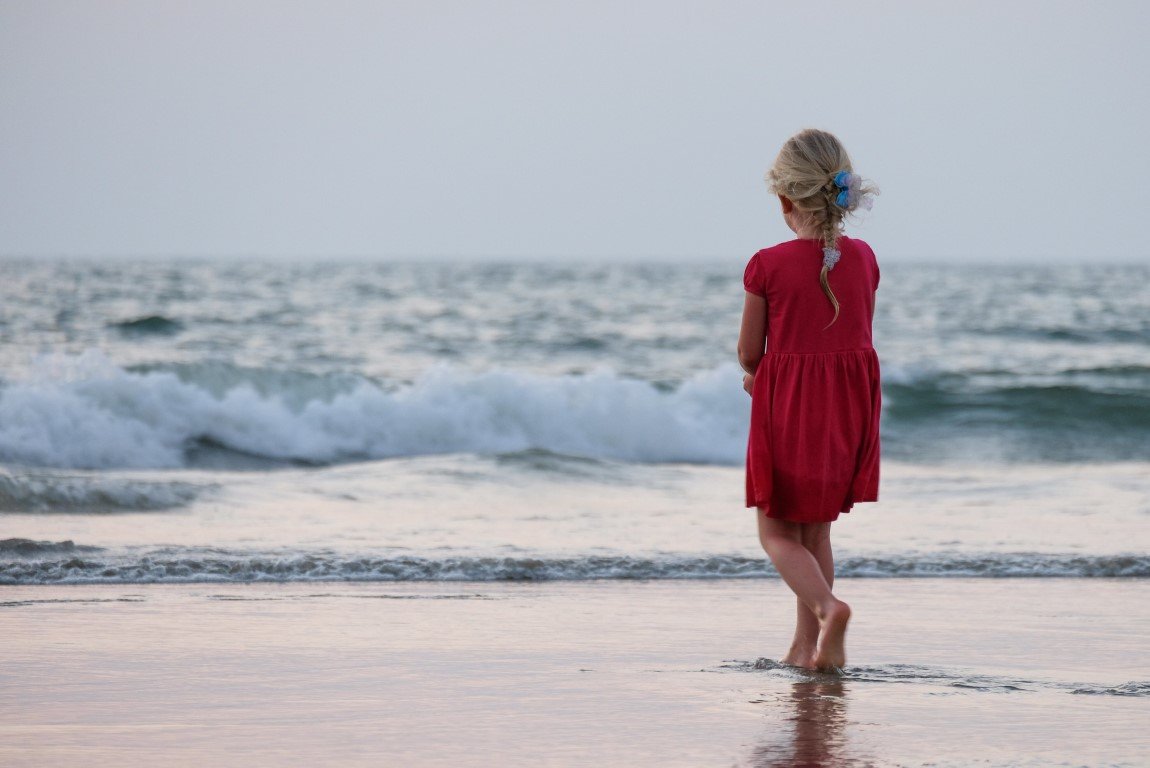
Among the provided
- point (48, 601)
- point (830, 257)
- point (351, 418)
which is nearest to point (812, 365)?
point (830, 257)

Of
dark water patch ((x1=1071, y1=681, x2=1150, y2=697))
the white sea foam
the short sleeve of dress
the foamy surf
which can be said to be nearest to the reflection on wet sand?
dark water patch ((x1=1071, y1=681, x2=1150, y2=697))

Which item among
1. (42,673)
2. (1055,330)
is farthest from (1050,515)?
(1055,330)

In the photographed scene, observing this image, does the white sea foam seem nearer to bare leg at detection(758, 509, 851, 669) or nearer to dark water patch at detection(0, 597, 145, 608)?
dark water patch at detection(0, 597, 145, 608)

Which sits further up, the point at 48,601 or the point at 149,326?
the point at 149,326

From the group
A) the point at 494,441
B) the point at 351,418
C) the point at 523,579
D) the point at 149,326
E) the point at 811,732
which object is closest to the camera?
the point at 811,732

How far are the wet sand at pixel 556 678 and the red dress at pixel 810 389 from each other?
0.50m

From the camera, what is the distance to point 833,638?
3699mm

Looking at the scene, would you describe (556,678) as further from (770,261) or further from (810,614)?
(770,261)

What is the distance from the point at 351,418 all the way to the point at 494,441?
1.34 m

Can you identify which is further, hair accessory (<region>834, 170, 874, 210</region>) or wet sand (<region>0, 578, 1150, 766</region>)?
hair accessory (<region>834, 170, 874, 210</region>)

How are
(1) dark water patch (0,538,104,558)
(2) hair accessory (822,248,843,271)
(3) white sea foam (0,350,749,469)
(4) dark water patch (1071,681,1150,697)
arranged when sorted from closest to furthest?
(4) dark water patch (1071,681,1150,697) < (2) hair accessory (822,248,843,271) < (1) dark water patch (0,538,104,558) < (3) white sea foam (0,350,749,469)

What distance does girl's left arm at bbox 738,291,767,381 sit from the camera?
369 centimetres

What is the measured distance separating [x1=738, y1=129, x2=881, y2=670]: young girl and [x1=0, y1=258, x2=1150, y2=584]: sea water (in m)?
2.02

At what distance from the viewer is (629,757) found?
2.88m
